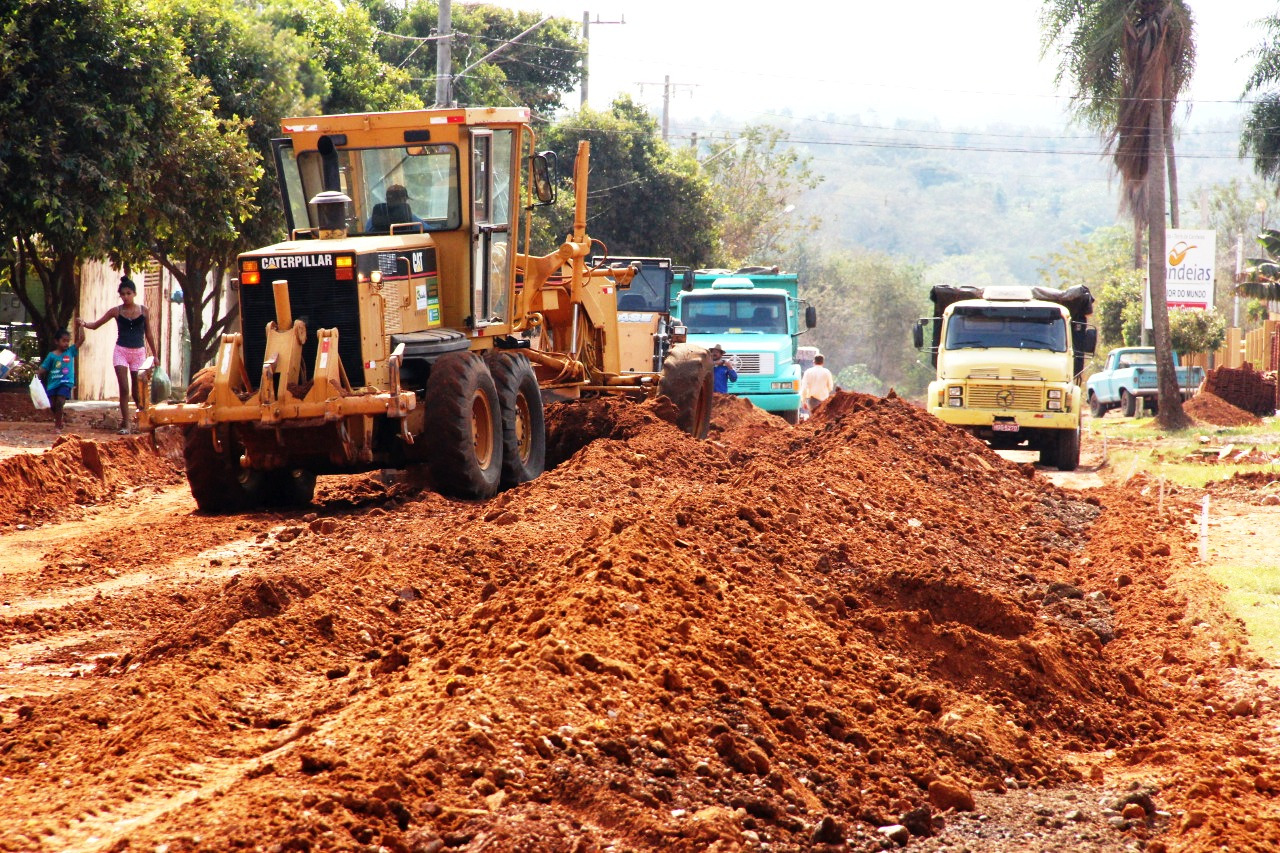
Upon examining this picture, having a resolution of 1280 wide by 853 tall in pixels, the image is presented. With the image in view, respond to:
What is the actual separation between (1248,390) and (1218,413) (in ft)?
8.51

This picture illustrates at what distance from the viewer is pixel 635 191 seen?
4184 centimetres

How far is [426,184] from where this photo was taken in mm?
11938

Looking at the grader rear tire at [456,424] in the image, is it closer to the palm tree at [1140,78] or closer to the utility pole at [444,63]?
the utility pole at [444,63]

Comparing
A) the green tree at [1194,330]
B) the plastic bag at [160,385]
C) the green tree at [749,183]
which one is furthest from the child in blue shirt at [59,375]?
the green tree at [749,183]

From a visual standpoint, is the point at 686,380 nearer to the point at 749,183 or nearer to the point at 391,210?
the point at 391,210

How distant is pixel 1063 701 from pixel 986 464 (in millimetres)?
9289

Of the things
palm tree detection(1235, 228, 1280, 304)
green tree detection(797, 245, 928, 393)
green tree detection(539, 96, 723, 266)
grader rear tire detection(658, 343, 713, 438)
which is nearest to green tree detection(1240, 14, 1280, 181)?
palm tree detection(1235, 228, 1280, 304)

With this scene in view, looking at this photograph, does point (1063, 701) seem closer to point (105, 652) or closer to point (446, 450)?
point (105, 652)

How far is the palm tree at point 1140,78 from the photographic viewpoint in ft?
87.7

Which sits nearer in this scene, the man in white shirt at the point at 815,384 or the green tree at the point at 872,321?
the man in white shirt at the point at 815,384

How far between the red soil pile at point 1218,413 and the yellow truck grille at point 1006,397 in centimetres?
1195

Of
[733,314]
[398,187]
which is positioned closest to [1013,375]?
[733,314]

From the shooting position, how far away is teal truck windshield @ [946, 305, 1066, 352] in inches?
783

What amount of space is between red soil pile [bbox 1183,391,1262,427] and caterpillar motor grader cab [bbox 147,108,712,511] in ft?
67.4
